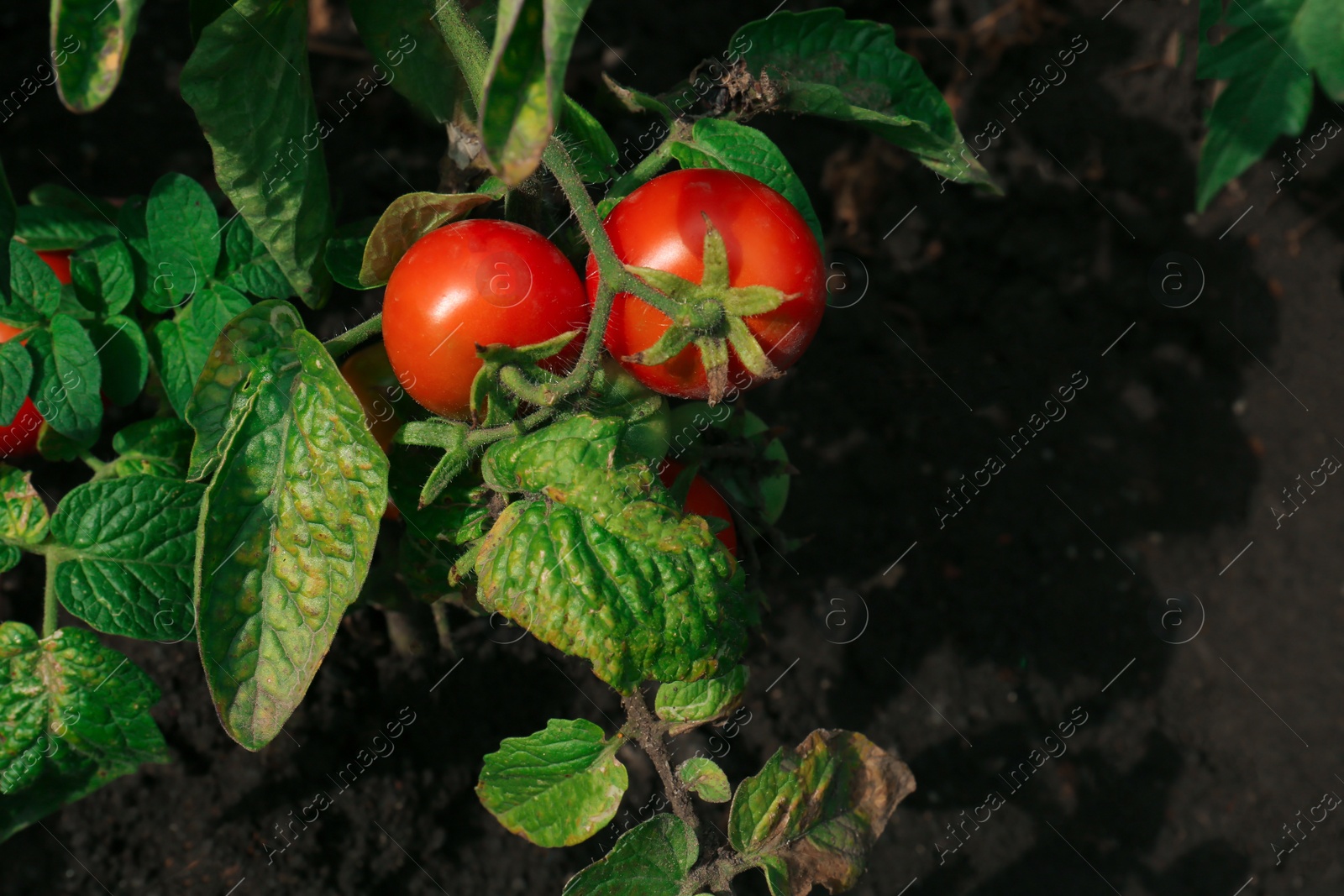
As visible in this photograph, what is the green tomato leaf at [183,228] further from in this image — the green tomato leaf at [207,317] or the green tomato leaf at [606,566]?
the green tomato leaf at [606,566]

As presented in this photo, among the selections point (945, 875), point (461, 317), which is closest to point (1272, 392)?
point (945, 875)

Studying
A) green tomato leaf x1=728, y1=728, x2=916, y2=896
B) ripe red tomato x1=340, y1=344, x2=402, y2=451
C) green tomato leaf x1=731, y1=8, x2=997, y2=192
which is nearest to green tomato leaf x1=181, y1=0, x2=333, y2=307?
ripe red tomato x1=340, y1=344, x2=402, y2=451

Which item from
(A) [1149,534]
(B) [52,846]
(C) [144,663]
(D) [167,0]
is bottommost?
(B) [52,846]

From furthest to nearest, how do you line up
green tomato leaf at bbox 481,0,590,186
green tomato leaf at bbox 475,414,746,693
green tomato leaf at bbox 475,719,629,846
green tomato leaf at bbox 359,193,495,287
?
green tomato leaf at bbox 475,719,629,846 → green tomato leaf at bbox 359,193,495,287 → green tomato leaf at bbox 475,414,746,693 → green tomato leaf at bbox 481,0,590,186

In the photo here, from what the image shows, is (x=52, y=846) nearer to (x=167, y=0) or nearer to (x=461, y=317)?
(x=461, y=317)

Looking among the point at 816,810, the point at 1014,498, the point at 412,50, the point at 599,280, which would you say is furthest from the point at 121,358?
the point at 1014,498

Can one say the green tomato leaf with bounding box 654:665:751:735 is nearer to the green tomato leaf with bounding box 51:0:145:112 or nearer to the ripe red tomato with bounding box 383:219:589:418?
the ripe red tomato with bounding box 383:219:589:418
